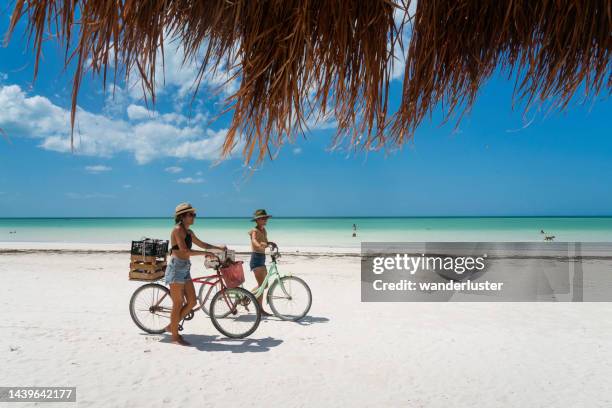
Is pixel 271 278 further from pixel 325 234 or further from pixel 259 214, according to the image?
pixel 325 234

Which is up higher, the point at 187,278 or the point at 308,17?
the point at 308,17

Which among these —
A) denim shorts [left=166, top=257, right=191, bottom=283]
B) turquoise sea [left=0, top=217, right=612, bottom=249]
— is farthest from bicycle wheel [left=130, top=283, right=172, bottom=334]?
turquoise sea [left=0, top=217, right=612, bottom=249]

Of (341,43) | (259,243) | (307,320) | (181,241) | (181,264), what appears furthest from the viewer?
(307,320)

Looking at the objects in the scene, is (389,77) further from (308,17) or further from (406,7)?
(308,17)

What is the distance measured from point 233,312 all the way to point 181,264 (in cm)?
118

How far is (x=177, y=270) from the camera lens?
5270 millimetres

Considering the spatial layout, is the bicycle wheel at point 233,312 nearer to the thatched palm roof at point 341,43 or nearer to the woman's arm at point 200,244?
the woman's arm at point 200,244

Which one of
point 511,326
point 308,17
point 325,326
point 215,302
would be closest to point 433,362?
point 325,326

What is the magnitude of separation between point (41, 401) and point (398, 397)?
3385 mm

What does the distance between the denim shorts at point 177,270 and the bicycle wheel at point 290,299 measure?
1.80 meters

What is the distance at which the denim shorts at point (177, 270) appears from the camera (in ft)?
17.2

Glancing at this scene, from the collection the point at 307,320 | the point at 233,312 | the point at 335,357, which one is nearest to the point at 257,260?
the point at 233,312

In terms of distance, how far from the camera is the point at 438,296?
9109mm

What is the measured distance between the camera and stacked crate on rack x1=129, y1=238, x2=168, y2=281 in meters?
5.76
